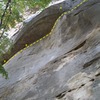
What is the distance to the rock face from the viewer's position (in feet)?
20.9

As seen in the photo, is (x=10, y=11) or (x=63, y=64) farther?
(x=10, y=11)

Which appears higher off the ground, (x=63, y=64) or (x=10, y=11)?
(x=10, y=11)

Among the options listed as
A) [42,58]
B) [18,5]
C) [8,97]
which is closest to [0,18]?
[18,5]

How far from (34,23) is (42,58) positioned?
10.6ft

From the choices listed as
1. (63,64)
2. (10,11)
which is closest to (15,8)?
(10,11)

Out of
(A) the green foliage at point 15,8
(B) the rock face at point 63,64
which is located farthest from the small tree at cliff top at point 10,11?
(B) the rock face at point 63,64

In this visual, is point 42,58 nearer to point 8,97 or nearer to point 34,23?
point 8,97

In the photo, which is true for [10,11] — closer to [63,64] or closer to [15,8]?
[15,8]

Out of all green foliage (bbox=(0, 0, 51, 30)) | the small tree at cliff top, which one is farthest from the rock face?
green foliage (bbox=(0, 0, 51, 30))

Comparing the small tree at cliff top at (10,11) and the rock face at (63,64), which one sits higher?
the small tree at cliff top at (10,11)

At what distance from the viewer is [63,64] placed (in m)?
8.00

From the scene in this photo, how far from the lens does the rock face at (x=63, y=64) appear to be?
6379 millimetres

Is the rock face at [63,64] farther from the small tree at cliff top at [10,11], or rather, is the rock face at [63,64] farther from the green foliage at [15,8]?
the green foliage at [15,8]

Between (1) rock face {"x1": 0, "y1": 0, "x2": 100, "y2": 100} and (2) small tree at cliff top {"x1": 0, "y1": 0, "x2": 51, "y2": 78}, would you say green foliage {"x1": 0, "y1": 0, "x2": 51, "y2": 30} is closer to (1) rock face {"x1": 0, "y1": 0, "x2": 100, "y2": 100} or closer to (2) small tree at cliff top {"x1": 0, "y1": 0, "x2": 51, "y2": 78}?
(2) small tree at cliff top {"x1": 0, "y1": 0, "x2": 51, "y2": 78}
